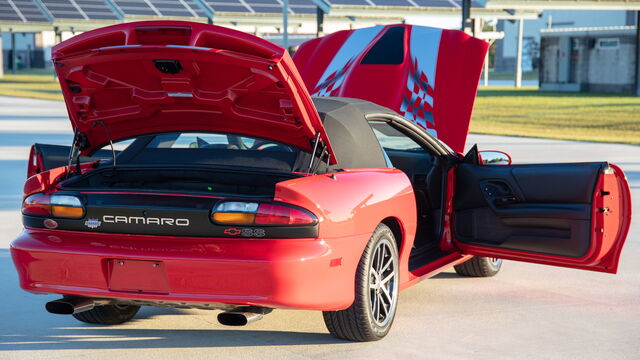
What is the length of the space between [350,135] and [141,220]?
4.35 ft

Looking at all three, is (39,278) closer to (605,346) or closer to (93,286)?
(93,286)

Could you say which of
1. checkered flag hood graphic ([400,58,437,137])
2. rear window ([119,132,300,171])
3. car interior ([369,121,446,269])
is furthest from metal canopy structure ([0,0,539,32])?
rear window ([119,132,300,171])

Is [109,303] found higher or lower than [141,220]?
lower

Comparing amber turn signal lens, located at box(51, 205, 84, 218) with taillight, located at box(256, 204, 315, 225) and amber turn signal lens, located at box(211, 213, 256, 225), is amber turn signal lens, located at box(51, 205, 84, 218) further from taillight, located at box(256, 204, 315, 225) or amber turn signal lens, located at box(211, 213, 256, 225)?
taillight, located at box(256, 204, 315, 225)

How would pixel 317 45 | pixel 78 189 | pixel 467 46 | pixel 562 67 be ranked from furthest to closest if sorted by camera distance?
pixel 562 67 → pixel 317 45 → pixel 467 46 → pixel 78 189

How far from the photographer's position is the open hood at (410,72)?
904 centimetres

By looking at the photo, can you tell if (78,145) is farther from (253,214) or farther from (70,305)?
(253,214)

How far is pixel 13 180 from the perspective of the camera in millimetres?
12062

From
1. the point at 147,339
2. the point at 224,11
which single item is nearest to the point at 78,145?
the point at 147,339

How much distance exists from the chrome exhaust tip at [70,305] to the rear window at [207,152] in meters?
0.85

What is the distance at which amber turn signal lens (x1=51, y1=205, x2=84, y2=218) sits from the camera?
4.78 m

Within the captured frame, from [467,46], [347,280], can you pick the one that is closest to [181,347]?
[347,280]

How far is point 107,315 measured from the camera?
551 cm

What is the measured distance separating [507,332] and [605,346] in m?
0.55
